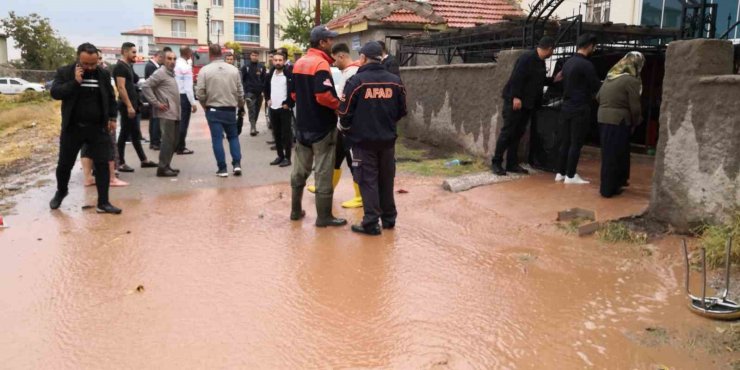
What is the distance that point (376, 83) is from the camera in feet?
17.9

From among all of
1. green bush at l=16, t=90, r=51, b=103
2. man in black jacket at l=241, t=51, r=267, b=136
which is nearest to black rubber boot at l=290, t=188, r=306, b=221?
man in black jacket at l=241, t=51, r=267, b=136

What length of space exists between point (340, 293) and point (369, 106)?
1.88 meters

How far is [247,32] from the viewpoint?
227ft

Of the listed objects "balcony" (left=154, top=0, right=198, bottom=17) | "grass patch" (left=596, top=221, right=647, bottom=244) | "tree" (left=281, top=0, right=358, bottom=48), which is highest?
"balcony" (left=154, top=0, right=198, bottom=17)

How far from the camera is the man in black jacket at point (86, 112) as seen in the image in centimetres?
626

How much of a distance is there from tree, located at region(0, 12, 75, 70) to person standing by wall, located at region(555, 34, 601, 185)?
49.3m

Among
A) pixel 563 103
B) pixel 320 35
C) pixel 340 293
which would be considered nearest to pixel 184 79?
pixel 320 35

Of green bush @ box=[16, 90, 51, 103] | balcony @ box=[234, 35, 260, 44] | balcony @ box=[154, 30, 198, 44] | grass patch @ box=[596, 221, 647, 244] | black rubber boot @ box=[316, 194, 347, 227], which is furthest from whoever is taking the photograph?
balcony @ box=[154, 30, 198, 44]

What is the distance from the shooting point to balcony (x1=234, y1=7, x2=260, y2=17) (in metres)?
68.2

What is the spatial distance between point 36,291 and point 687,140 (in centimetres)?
537

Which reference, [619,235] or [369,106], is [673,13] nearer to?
[619,235]

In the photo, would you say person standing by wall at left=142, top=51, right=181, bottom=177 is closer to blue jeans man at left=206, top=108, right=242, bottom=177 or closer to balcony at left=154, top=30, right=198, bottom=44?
blue jeans man at left=206, top=108, right=242, bottom=177

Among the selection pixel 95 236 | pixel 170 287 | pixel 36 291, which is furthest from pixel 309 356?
pixel 95 236

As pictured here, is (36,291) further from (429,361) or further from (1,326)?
(429,361)
